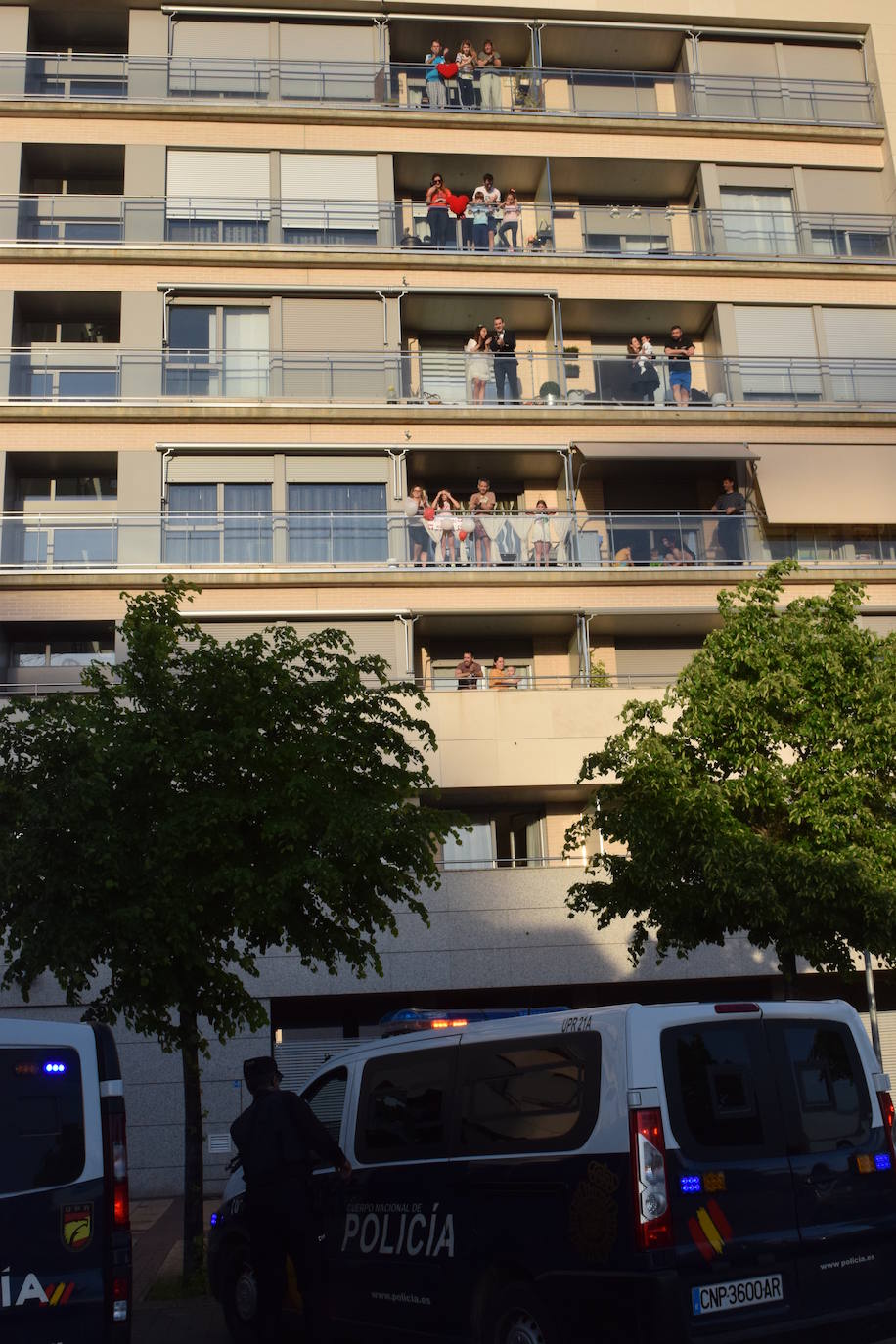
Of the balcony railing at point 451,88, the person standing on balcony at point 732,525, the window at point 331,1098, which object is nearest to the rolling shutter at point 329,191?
the balcony railing at point 451,88

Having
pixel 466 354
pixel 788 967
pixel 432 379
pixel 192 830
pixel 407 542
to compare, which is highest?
pixel 466 354

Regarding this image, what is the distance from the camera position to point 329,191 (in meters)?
25.9

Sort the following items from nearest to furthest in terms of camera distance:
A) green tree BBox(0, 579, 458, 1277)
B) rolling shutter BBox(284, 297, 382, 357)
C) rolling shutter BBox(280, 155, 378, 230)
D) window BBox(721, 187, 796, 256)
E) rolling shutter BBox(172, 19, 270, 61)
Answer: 1. green tree BBox(0, 579, 458, 1277)
2. rolling shutter BBox(284, 297, 382, 357)
3. rolling shutter BBox(280, 155, 378, 230)
4. rolling shutter BBox(172, 19, 270, 61)
5. window BBox(721, 187, 796, 256)

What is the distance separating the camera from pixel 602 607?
2398 cm

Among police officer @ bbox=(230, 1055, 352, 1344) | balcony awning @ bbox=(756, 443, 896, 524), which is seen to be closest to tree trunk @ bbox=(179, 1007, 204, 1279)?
police officer @ bbox=(230, 1055, 352, 1344)

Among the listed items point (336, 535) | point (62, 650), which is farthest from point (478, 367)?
point (62, 650)

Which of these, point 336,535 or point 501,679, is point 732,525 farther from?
point 336,535

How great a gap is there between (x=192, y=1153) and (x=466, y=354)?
56.3 ft

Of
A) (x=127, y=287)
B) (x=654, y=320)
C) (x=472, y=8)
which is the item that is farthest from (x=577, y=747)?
(x=472, y=8)

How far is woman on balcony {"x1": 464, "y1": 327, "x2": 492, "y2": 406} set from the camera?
989 inches

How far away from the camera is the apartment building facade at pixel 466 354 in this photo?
23062 millimetres

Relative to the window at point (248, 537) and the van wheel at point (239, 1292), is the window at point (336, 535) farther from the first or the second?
the van wheel at point (239, 1292)

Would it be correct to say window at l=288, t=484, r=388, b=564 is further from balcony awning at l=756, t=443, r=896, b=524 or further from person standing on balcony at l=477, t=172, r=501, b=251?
balcony awning at l=756, t=443, r=896, b=524

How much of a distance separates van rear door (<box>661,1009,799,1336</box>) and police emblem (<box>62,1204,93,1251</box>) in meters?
2.77
